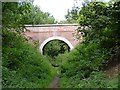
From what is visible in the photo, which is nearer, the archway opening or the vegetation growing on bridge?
the vegetation growing on bridge

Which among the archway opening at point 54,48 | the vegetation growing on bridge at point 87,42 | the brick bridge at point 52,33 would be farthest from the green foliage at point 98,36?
the archway opening at point 54,48

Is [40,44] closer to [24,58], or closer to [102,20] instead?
[24,58]

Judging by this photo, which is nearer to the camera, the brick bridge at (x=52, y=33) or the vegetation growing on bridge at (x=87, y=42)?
the vegetation growing on bridge at (x=87, y=42)

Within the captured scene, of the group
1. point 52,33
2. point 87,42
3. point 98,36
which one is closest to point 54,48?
point 52,33

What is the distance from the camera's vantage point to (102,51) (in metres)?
9.79

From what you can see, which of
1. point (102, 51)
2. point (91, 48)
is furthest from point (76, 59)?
point (102, 51)

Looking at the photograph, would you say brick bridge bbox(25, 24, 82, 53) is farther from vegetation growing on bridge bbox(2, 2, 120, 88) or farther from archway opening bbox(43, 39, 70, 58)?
vegetation growing on bridge bbox(2, 2, 120, 88)

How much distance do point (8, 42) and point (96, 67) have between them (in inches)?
124

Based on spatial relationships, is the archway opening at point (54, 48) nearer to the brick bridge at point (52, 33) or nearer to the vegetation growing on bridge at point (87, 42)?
the brick bridge at point (52, 33)

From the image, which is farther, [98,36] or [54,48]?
[54,48]

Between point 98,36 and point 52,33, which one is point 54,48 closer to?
point 52,33

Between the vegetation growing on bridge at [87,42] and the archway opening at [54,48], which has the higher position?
the vegetation growing on bridge at [87,42]

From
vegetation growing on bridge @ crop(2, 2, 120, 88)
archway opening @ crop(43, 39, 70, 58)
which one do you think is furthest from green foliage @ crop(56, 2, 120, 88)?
archway opening @ crop(43, 39, 70, 58)

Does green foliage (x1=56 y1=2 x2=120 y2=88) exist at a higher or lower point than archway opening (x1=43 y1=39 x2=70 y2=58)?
higher
